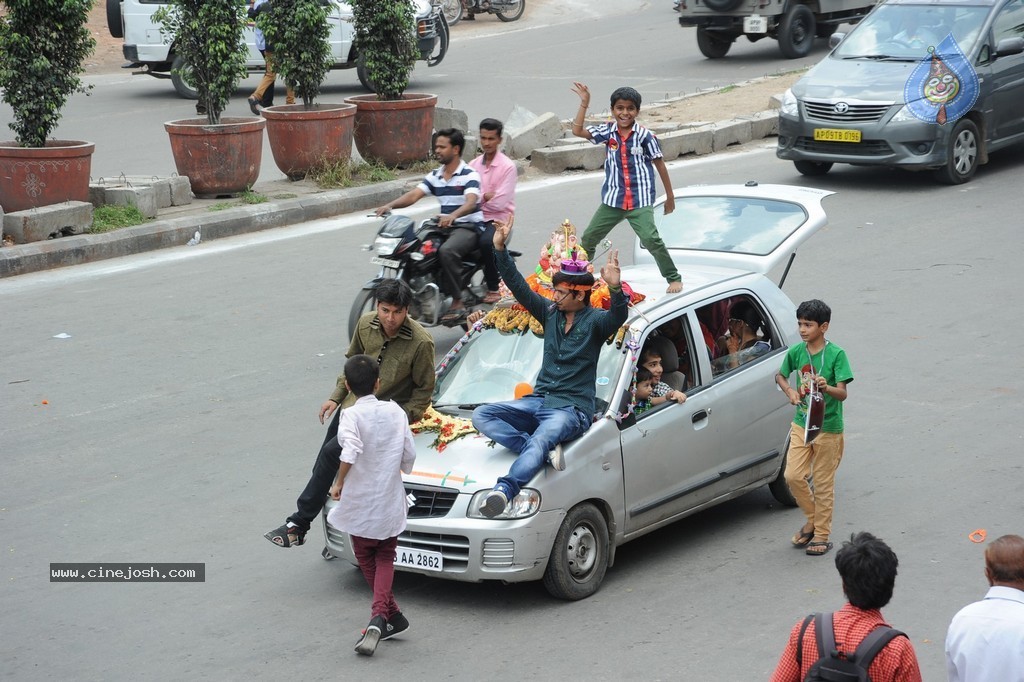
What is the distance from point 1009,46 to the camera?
51.3 feet

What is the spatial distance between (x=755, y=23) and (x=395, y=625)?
2163 cm

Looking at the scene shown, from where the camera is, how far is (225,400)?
9109mm

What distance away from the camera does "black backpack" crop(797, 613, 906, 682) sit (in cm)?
362

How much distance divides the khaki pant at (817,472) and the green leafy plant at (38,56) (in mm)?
9557

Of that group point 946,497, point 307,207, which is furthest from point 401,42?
point 946,497

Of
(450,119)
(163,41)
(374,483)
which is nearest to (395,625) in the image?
(374,483)

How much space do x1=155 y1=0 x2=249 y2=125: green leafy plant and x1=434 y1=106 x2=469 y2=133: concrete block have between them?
365cm

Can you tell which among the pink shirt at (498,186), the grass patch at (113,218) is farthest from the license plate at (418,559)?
the grass patch at (113,218)

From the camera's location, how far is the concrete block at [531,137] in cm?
1783

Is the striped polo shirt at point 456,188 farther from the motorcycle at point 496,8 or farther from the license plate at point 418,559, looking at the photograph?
the motorcycle at point 496,8

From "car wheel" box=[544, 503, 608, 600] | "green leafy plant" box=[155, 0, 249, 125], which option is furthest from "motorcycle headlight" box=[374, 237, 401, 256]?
"green leafy plant" box=[155, 0, 249, 125]

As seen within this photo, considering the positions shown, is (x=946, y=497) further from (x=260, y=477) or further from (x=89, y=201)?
(x=89, y=201)

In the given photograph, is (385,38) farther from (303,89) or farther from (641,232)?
(641,232)

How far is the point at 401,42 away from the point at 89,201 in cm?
467
